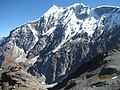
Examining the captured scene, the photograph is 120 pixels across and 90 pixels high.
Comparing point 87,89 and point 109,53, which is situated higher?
point 109,53

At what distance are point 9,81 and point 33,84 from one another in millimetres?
10166

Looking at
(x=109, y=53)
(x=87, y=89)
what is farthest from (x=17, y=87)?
(x=87, y=89)

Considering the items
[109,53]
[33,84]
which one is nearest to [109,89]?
[109,53]

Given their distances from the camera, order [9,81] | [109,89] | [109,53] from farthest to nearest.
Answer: [9,81] < [109,53] < [109,89]

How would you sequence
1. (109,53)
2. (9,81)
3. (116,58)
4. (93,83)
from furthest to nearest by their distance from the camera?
1. (9,81)
2. (109,53)
3. (116,58)
4. (93,83)

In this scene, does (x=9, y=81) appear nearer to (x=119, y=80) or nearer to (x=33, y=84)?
(x=33, y=84)

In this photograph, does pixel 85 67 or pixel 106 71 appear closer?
pixel 106 71

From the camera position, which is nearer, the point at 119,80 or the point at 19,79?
the point at 119,80

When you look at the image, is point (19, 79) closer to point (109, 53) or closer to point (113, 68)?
point (109, 53)

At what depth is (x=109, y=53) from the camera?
377 feet

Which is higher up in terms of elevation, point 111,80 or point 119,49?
point 119,49

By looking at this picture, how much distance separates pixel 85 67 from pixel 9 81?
32.1 meters

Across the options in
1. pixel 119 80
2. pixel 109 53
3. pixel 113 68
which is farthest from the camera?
pixel 109 53

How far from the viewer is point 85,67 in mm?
121562
